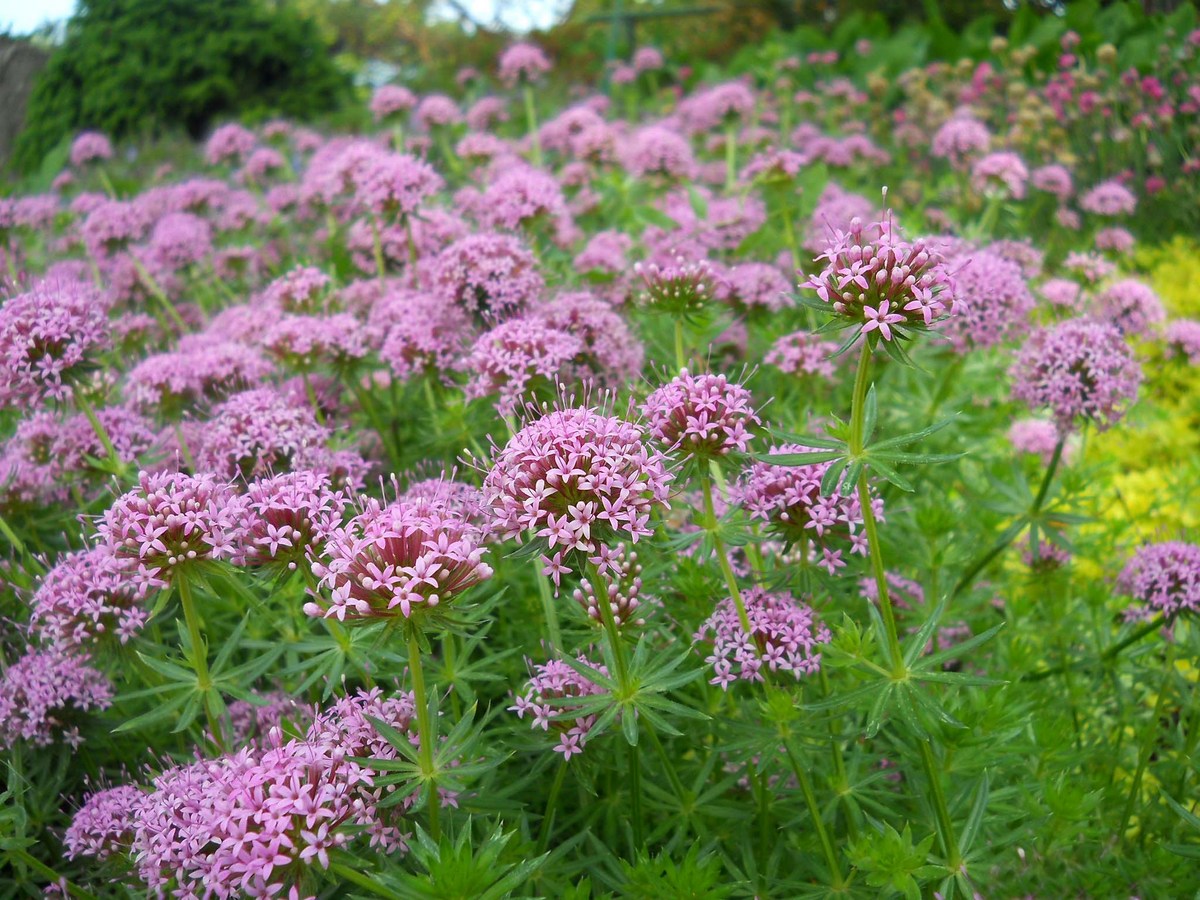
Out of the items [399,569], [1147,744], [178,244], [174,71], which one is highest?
[174,71]

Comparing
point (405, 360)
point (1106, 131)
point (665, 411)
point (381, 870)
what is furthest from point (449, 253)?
point (1106, 131)

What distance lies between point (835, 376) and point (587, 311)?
1.61 m

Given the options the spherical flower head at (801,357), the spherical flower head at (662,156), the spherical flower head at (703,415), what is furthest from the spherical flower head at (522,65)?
the spherical flower head at (703,415)

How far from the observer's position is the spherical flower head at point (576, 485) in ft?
7.13

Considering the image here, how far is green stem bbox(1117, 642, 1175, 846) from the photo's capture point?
3.13 m

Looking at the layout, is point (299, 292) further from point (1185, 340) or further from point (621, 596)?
point (1185, 340)

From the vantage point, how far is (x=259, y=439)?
3232mm

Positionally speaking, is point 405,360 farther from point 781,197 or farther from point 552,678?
point 781,197

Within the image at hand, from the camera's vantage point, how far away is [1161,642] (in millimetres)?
3717

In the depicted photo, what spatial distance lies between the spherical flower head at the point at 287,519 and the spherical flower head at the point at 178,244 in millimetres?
3647

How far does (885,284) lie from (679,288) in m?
1.25

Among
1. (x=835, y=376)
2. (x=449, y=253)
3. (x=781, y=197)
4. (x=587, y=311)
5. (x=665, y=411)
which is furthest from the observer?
(x=781, y=197)

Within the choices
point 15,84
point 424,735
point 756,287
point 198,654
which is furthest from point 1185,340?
point 15,84

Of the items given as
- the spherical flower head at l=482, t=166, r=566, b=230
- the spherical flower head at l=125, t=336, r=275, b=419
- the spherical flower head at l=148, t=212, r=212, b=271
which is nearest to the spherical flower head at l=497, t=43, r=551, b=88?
the spherical flower head at l=148, t=212, r=212, b=271
